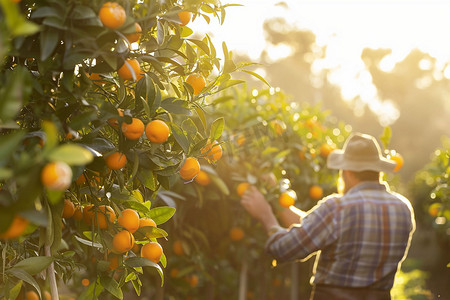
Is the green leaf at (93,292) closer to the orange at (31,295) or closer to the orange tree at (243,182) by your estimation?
the orange at (31,295)

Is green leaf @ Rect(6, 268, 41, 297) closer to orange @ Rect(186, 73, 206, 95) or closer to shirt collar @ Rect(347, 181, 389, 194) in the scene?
orange @ Rect(186, 73, 206, 95)

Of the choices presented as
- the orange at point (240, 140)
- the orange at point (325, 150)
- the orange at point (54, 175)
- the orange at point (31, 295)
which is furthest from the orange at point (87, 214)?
Answer: the orange at point (325, 150)

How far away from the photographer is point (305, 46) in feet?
101

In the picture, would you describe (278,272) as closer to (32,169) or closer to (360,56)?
(32,169)

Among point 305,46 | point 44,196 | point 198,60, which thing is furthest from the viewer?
point 305,46

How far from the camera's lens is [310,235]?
10.4 feet

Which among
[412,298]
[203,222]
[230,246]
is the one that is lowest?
[412,298]

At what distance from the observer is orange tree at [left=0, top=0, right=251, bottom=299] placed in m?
1.09

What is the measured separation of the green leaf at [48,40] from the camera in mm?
1185

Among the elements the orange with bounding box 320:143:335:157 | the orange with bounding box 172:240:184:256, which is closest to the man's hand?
the orange with bounding box 172:240:184:256

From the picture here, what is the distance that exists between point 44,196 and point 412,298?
6.91m

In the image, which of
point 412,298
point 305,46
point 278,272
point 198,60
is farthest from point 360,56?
point 198,60

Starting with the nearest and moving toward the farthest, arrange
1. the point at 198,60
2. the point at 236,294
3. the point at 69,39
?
the point at 69,39 < the point at 198,60 < the point at 236,294

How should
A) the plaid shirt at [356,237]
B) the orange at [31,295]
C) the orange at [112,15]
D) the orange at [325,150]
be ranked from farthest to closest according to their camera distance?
the orange at [325,150], the plaid shirt at [356,237], the orange at [31,295], the orange at [112,15]
